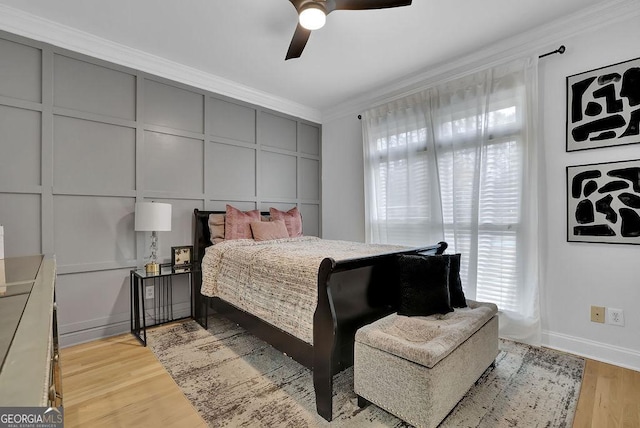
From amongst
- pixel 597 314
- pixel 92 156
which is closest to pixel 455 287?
pixel 597 314

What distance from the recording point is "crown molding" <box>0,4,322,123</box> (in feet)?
8.00

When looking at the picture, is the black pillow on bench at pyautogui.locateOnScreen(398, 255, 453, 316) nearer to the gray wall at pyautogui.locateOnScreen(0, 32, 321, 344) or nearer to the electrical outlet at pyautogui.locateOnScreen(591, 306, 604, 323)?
the electrical outlet at pyautogui.locateOnScreen(591, 306, 604, 323)

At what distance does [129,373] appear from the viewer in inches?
88.0

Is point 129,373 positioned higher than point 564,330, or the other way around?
point 564,330

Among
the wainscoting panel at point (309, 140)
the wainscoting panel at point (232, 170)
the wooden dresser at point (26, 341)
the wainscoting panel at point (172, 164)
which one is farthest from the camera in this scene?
the wainscoting panel at point (309, 140)

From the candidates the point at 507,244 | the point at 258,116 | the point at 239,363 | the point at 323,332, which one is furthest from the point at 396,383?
the point at 258,116

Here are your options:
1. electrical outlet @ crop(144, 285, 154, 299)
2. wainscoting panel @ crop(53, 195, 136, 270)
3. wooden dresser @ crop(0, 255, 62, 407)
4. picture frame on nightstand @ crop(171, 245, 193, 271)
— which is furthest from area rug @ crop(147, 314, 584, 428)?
wooden dresser @ crop(0, 255, 62, 407)

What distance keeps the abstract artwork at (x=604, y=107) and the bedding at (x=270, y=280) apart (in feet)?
5.98


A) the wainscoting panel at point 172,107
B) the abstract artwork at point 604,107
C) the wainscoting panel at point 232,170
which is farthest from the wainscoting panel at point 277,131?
the abstract artwork at point 604,107

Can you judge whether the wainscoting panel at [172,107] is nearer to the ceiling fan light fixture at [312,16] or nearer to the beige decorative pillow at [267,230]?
the beige decorative pillow at [267,230]

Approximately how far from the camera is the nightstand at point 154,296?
288 cm

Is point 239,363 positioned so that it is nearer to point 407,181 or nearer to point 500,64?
point 407,181

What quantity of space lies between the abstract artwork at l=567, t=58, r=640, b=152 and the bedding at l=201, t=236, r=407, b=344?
182cm

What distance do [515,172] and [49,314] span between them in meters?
3.27
